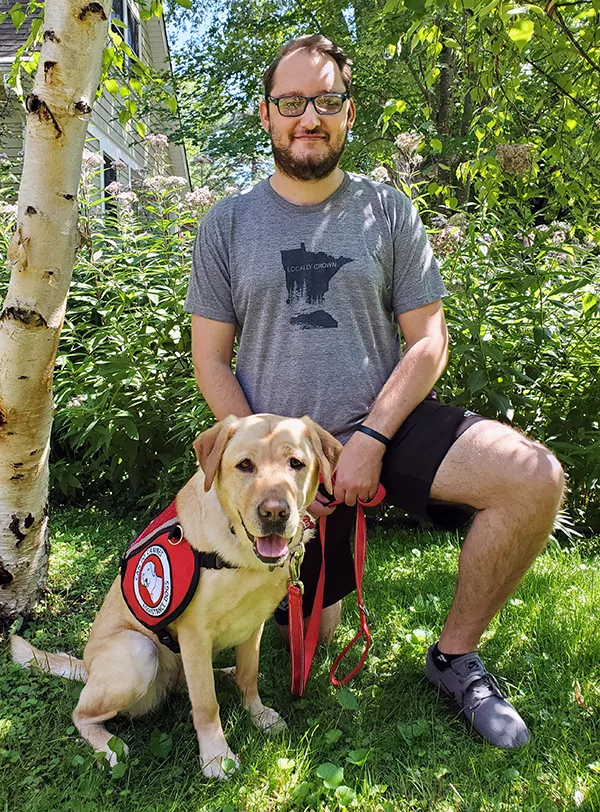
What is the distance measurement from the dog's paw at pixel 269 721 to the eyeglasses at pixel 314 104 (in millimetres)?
2365

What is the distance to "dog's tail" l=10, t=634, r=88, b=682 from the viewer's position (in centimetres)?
255

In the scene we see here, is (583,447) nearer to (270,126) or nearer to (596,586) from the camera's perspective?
(596,586)

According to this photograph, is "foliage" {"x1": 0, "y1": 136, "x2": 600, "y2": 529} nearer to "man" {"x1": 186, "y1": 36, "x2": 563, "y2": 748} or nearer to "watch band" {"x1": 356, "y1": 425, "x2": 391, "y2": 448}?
"man" {"x1": 186, "y1": 36, "x2": 563, "y2": 748}

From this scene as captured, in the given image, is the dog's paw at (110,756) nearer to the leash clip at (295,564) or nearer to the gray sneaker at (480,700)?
the leash clip at (295,564)

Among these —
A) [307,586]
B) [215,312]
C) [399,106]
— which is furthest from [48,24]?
[307,586]

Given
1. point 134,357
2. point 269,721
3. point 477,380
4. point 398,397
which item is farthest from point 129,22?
point 269,721

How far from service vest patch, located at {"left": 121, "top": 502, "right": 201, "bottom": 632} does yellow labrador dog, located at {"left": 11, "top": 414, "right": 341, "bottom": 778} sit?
2 cm

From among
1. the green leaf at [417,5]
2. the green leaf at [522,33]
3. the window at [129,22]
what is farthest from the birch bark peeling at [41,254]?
the window at [129,22]

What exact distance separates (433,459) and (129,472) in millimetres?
2508

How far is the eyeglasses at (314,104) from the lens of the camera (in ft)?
8.63

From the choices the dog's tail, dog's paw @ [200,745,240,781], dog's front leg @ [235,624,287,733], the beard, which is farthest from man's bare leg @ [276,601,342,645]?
the beard

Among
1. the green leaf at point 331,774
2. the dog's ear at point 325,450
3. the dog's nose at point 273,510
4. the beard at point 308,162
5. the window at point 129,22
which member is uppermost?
the window at point 129,22

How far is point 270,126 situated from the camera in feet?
9.00

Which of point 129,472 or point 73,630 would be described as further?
point 129,472
